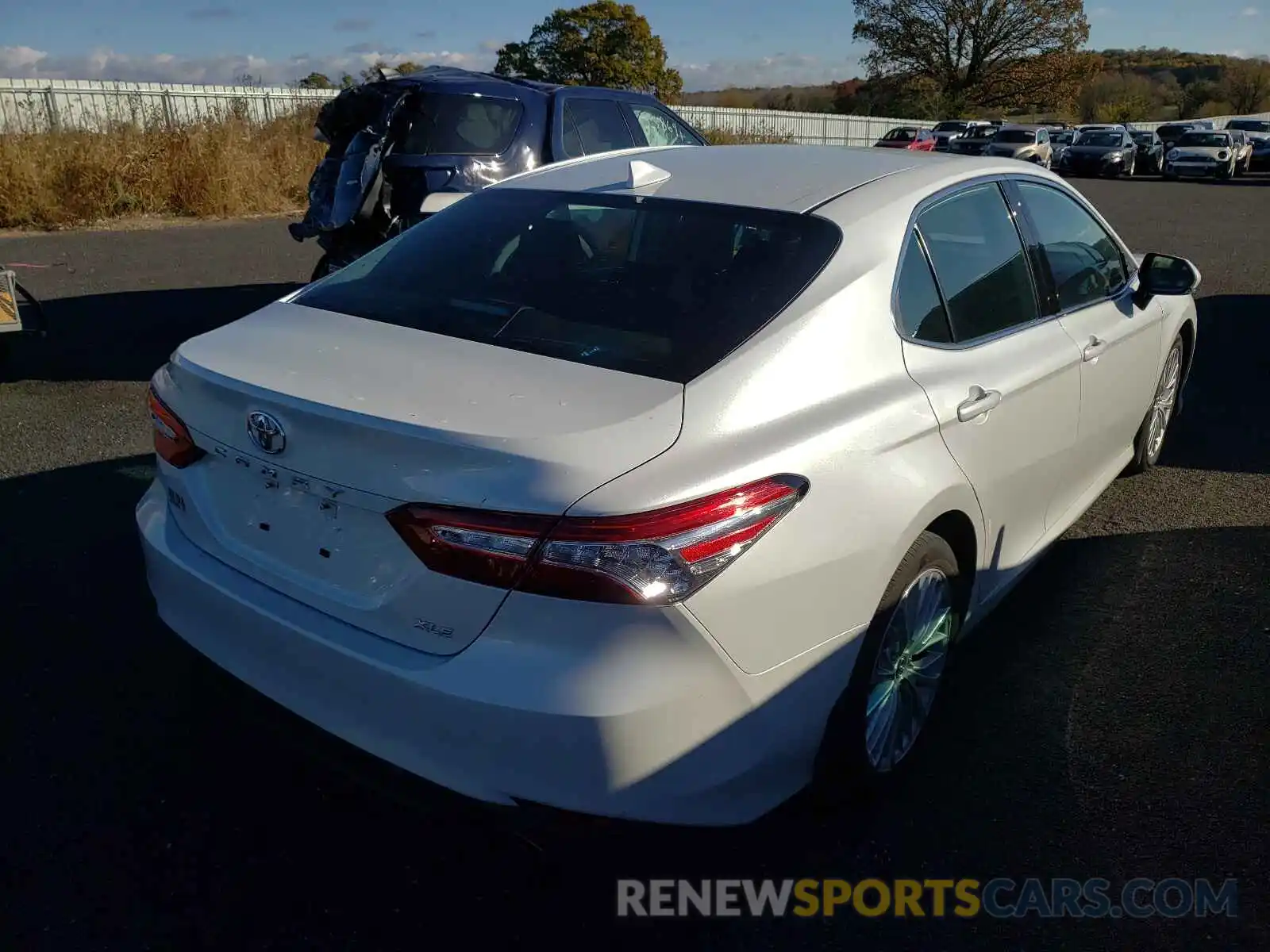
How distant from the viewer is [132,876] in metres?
2.48

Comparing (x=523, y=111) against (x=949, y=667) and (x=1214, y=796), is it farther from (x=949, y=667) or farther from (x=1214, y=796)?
A: (x=1214, y=796)

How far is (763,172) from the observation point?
127 inches

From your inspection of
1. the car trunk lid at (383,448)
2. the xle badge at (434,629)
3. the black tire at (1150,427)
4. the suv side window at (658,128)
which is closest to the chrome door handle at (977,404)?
the car trunk lid at (383,448)

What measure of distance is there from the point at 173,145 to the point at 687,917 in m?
16.4

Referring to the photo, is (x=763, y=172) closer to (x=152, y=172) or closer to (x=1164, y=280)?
(x=1164, y=280)

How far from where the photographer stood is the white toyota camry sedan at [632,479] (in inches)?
78.0

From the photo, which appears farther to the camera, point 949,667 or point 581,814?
point 949,667

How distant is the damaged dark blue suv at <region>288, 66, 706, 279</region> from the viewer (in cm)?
730

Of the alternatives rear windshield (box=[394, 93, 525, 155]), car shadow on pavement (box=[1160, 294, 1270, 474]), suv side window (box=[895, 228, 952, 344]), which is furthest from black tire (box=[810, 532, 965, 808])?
rear windshield (box=[394, 93, 525, 155])

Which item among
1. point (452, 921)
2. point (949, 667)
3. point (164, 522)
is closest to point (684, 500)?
point (452, 921)

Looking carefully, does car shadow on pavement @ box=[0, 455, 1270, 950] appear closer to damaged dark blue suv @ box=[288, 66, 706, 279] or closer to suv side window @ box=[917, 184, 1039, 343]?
suv side window @ box=[917, 184, 1039, 343]

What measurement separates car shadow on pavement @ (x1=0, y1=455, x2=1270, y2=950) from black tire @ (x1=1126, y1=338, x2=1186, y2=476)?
1.30m

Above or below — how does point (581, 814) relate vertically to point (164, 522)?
below

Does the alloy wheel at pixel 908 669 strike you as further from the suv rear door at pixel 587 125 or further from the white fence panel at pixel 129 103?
the white fence panel at pixel 129 103
